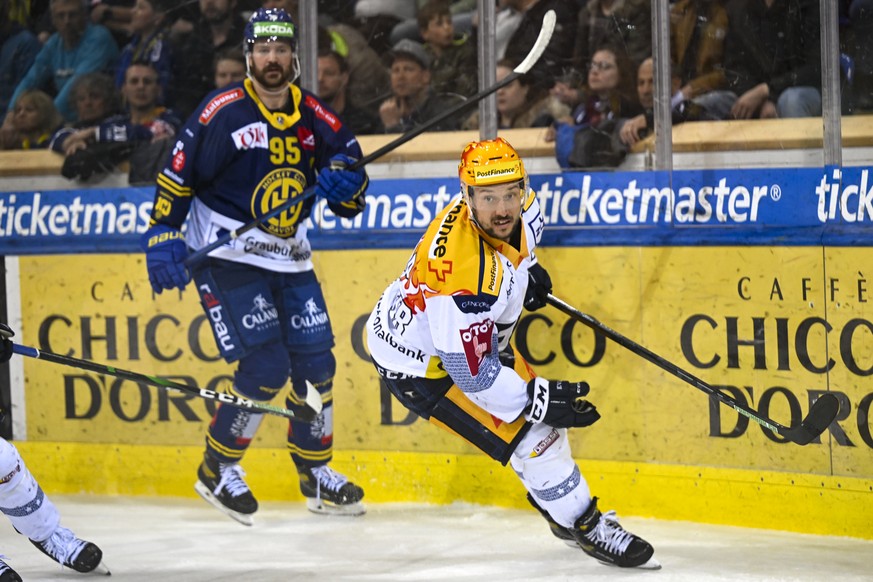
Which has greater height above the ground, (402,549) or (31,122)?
(31,122)

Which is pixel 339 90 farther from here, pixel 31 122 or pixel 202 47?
pixel 31 122

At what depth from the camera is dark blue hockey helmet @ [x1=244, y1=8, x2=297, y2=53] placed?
14.9ft

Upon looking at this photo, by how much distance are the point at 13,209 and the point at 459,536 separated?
2.26 metres

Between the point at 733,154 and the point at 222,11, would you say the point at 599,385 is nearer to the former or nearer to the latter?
the point at 733,154

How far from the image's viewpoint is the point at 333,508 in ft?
15.9

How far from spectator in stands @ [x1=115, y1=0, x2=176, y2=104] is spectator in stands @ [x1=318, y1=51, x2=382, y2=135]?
0.63 metres

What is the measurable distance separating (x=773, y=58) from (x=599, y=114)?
63 centimetres

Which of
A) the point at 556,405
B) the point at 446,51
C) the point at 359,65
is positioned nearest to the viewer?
the point at 556,405

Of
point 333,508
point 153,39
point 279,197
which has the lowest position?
point 333,508

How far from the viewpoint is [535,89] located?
4949mm

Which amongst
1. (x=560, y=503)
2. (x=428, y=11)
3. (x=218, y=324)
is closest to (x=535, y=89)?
(x=428, y=11)

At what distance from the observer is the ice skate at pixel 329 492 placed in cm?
481

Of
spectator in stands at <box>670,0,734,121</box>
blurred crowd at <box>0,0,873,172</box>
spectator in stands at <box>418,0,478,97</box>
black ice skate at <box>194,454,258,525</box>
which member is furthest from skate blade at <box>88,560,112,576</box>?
spectator in stands at <box>670,0,734,121</box>

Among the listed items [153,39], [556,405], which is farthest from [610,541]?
[153,39]
